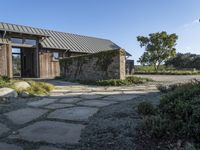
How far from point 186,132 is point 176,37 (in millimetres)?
27546

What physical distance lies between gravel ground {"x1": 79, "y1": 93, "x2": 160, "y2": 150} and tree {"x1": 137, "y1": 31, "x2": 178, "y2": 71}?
84.5ft

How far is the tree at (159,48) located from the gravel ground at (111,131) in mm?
25755

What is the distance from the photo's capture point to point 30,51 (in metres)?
18.4

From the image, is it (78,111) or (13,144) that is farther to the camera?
(78,111)

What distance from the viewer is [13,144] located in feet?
8.67

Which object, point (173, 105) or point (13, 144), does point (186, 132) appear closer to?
point (173, 105)

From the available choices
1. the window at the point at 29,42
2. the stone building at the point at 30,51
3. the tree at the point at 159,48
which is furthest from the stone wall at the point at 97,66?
the tree at the point at 159,48

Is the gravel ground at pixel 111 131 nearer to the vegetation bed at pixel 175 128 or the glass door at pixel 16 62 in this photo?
the vegetation bed at pixel 175 128

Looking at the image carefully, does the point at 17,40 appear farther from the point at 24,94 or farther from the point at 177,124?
the point at 177,124

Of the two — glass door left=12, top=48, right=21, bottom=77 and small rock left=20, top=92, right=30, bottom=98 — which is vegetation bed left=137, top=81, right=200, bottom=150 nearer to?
small rock left=20, top=92, right=30, bottom=98

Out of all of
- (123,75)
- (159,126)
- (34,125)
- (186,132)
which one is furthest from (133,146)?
(123,75)

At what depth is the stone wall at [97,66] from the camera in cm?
1103

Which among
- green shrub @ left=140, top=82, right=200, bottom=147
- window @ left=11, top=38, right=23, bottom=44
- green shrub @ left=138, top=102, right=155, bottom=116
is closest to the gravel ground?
green shrub @ left=138, top=102, right=155, bottom=116

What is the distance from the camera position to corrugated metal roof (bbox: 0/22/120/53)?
17.5m
